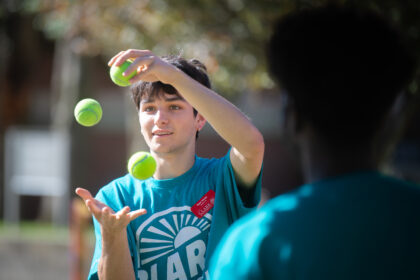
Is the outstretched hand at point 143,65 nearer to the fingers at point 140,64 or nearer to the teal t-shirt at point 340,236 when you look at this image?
the fingers at point 140,64

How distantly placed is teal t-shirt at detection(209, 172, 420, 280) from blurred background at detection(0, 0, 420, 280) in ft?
0.84

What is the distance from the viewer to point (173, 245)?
2.68 m

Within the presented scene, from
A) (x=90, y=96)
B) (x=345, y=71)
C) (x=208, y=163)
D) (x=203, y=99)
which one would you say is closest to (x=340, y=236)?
(x=345, y=71)

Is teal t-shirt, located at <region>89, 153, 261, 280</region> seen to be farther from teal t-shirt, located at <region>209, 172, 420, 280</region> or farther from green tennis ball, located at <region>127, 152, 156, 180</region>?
teal t-shirt, located at <region>209, 172, 420, 280</region>

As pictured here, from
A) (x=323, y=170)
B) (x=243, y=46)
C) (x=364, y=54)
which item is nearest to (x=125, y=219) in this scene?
(x=323, y=170)

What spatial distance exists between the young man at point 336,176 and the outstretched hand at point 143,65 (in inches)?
28.5

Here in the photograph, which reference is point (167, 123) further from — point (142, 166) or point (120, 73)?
point (120, 73)

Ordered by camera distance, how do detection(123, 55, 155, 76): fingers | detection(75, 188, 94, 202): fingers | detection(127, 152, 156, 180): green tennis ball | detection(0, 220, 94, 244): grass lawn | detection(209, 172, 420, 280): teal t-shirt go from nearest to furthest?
detection(209, 172, 420, 280): teal t-shirt → detection(123, 55, 155, 76): fingers → detection(75, 188, 94, 202): fingers → detection(127, 152, 156, 180): green tennis ball → detection(0, 220, 94, 244): grass lawn

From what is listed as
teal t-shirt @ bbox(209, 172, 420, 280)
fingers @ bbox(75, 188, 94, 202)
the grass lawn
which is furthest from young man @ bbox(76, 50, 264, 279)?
the grass lawn

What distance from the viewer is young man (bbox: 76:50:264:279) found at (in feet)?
8.00

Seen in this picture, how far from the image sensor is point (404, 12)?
6.26 metres

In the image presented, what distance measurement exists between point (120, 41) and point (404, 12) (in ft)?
17.3

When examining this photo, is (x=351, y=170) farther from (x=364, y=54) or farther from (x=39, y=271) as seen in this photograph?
(x=39, y=271)

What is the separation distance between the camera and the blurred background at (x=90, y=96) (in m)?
8.20
